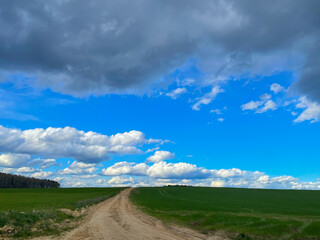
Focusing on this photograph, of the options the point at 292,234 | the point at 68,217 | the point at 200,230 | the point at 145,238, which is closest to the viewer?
the point at 145,238

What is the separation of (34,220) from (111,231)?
955cm

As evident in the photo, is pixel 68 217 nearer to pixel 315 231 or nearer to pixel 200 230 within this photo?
pixel 200 230

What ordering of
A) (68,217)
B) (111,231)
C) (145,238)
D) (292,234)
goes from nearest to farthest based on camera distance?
(145,238), (292,234), (111,231), (68,217)

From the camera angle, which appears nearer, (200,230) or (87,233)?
(87,233)

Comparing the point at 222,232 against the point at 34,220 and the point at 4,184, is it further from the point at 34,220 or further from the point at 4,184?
the point at 4,184

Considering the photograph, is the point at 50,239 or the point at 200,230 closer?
the point at 50,239

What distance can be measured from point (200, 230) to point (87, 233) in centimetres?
1096

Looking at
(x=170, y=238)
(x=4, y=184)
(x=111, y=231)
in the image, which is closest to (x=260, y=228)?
(x=170, y=238)

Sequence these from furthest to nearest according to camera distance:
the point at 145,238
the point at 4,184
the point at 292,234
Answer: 1. the point at 4,184
2. the point at 292,234
3. the point at 145,238

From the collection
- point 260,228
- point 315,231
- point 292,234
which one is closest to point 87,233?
point 260,228

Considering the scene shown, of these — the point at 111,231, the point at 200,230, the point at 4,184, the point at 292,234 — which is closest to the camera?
the point at 292,234

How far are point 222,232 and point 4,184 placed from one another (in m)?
206

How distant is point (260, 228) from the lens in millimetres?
23812

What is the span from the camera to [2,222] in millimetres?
23953
